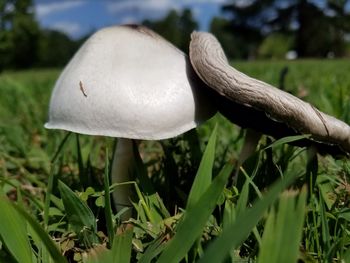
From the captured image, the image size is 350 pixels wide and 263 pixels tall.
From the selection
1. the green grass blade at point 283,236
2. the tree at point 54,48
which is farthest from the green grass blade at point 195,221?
the tree at point 54,48

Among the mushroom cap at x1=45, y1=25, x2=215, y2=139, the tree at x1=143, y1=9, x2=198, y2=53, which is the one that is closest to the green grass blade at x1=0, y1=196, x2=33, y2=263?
the mushroom cap at x1=45, y1=25, x2=215, y2=139

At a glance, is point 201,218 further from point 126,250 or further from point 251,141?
point 251,141

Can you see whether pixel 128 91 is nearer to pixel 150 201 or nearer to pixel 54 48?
pixel 150 201

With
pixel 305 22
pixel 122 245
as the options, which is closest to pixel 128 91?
pixel 122 245

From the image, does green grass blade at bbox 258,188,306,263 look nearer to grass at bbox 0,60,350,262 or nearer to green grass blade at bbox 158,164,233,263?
grass at bbox 0,60,350,262

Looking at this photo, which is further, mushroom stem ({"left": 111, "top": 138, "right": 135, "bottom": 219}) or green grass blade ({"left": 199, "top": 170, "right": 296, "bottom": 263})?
mushroom stem ({"left": 111, "top": 138, "right": 135, "bottom": 219})

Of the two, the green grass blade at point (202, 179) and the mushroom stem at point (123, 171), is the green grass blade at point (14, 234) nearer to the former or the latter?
the green grass blade at point (202, 179)
